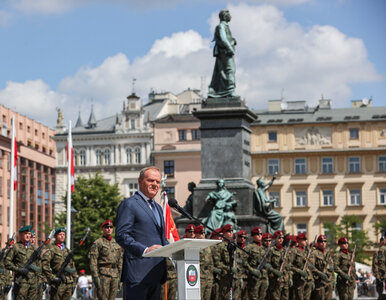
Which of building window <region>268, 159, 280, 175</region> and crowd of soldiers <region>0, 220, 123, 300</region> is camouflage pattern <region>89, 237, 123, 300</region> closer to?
crowd of soldiers <region>0, 220, 123, 300</region>

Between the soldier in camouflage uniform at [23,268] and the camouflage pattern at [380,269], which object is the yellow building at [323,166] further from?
the soldier in camouflage uniform at [23,268]

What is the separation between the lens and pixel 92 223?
64438 mm

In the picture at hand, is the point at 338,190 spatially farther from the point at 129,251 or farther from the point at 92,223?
the point at 129,251

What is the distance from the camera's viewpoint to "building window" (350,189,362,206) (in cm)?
7681

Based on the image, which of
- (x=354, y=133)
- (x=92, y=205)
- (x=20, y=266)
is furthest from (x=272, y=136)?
(x=20, y=266)

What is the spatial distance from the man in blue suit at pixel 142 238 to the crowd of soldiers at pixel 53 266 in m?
6.79

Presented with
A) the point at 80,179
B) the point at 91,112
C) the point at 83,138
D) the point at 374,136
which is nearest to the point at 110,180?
the point at 83,138

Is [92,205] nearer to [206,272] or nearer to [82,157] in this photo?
[82,157]

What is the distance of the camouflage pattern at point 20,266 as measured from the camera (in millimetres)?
15297

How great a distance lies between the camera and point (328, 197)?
254ft

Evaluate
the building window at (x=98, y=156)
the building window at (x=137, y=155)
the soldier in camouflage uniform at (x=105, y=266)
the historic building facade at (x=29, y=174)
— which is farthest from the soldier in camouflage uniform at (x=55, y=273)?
the building window at (x=98, y=156)

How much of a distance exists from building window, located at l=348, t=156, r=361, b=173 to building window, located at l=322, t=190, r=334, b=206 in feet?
8.45

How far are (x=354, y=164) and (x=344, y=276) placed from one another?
58523 millimetres

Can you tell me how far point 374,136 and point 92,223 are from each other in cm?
2697
